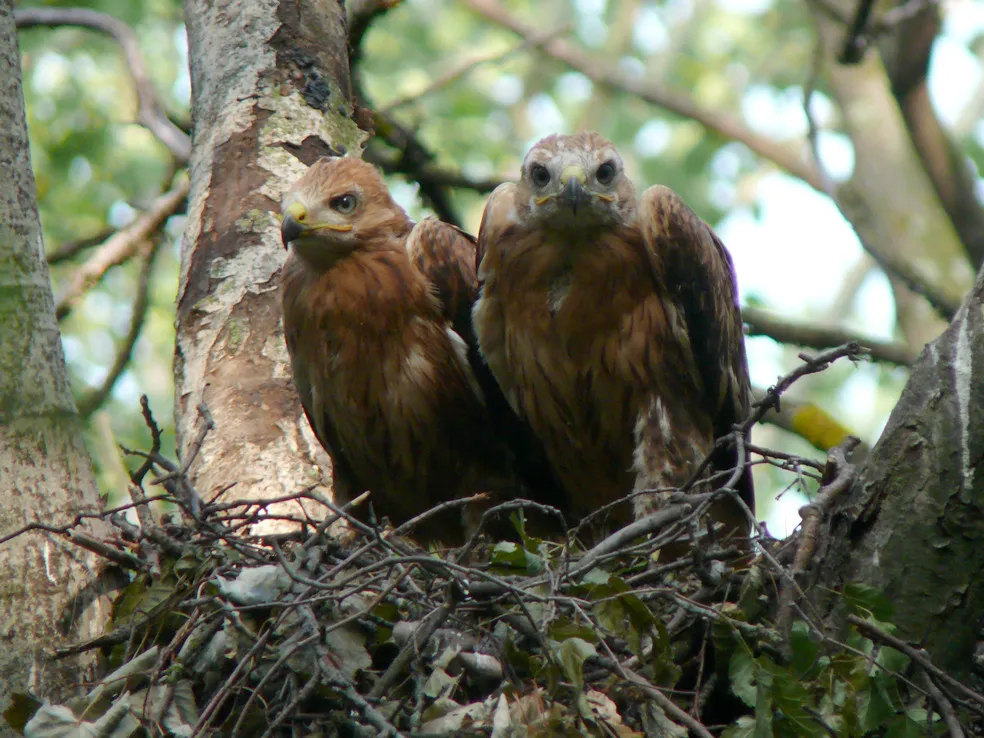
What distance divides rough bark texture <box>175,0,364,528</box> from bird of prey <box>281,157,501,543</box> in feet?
0.64

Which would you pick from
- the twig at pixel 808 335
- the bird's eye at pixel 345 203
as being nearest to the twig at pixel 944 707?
the bird's eye at pixel 345 203

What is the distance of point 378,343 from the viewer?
214 inches

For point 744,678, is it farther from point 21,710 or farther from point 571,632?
point 21,710

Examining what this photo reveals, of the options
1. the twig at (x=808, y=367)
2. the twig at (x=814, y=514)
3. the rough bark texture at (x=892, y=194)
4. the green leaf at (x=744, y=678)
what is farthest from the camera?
the rough bark texture at (x=892, y=194)

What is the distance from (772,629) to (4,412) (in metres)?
2.39

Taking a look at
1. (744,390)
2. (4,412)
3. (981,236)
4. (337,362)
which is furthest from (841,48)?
(4,412)

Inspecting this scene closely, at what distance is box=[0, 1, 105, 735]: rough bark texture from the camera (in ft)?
11.6

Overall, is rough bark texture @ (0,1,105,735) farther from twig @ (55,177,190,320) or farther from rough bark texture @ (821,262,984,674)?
twig @ (55,177,190,320)

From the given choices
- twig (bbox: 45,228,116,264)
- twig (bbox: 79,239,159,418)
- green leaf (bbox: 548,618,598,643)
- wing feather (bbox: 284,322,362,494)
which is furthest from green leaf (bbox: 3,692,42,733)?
twig (bbox: 45,228,116,264)

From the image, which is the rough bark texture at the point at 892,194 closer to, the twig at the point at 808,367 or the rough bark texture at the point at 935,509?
the twig at the point at 808,367

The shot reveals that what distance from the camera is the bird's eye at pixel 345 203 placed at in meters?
5.46

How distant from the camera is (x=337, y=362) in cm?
543

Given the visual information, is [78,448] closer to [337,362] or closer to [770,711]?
[337,362]

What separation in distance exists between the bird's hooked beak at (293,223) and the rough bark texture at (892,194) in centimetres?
497
